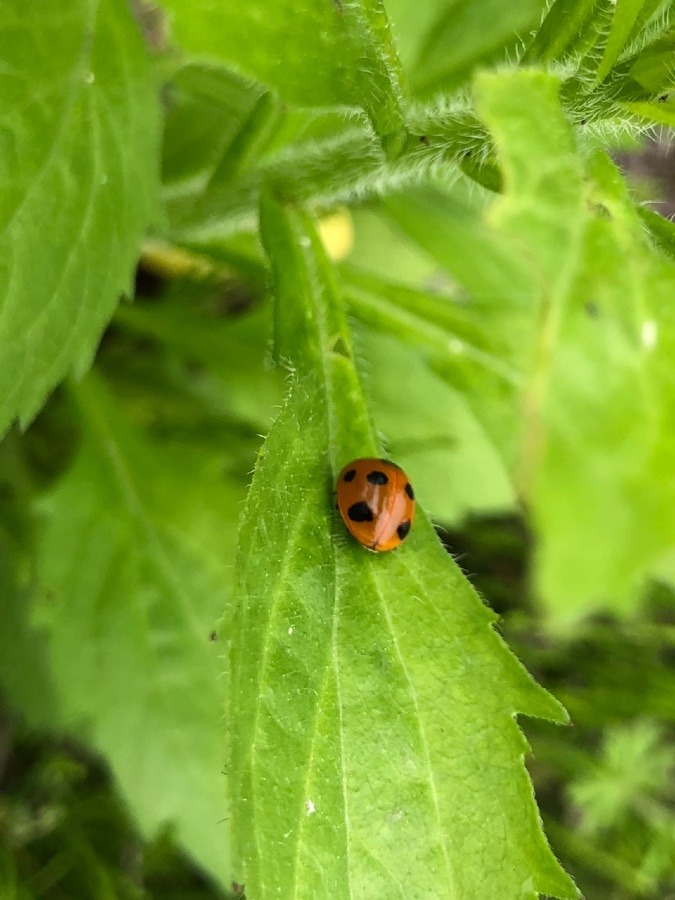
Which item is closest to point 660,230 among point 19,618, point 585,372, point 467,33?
point 585,372

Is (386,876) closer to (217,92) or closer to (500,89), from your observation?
(500,89)

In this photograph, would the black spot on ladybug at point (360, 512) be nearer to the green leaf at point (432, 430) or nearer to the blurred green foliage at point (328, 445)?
the blurred green foliage at point (328, 445)

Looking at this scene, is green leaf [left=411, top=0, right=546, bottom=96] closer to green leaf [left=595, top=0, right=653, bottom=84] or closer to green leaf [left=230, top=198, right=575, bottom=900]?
green leaf [left=595, top=0, right=653, bottom=84]

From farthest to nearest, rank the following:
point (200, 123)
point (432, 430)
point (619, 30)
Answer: point (432, 430)
point (200, 123)
point (619, 30)

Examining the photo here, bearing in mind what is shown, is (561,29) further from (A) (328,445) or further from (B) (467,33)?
(B) (467,33)

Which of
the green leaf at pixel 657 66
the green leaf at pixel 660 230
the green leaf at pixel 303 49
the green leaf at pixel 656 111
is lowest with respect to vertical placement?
the green leaf at pixel 660 230

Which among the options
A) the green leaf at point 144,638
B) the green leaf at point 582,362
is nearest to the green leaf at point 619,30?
the green leaf at point 582,362

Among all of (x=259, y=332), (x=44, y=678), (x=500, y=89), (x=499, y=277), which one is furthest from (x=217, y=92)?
(x=44, y=678)
